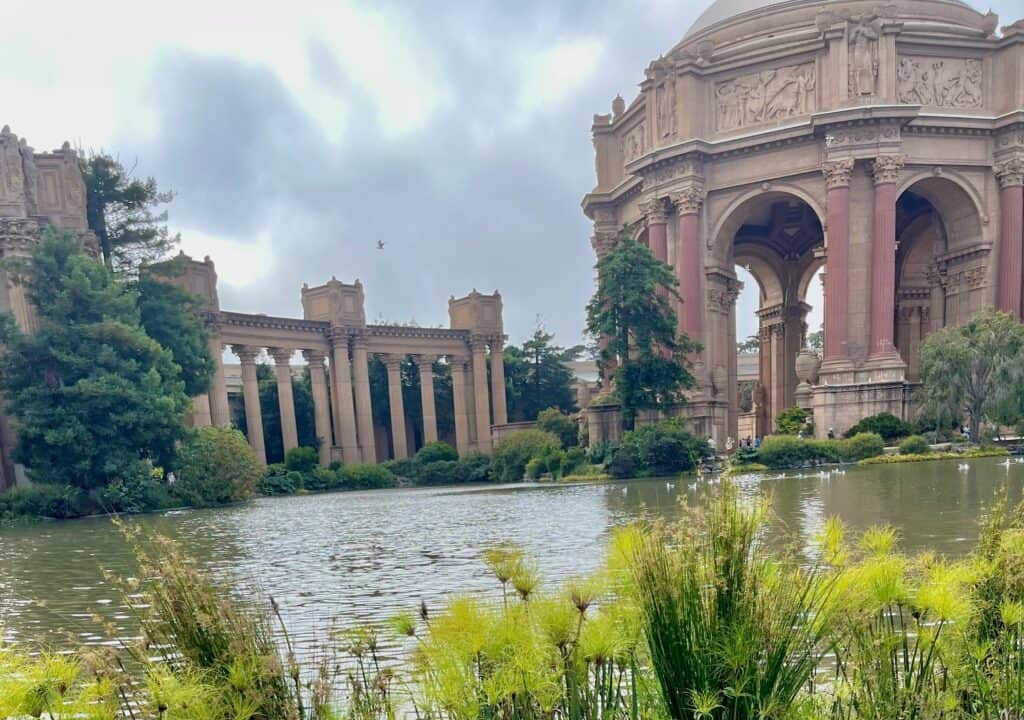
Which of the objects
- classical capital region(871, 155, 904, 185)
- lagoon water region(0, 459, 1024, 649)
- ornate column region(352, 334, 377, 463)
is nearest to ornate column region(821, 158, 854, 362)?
classical capital region(871, 155, 904, 185)

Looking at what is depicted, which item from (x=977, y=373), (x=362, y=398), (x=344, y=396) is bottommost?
(x=362, y=398)

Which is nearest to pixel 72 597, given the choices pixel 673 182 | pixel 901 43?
pixel 673 182

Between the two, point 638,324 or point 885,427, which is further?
point 638,324

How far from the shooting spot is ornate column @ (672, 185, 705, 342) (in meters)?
30.5

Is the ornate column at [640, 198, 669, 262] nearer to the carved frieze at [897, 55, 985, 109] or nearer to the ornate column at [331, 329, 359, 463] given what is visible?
the carved frieze at [897, 55, 985, 109]

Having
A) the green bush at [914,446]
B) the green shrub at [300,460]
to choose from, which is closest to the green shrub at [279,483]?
the green shrub at [300,460]

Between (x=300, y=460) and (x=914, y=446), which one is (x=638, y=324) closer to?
(x=914, y=446)

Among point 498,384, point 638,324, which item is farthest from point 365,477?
point 638,324

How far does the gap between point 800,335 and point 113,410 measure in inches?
1462

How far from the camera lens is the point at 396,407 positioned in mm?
41062

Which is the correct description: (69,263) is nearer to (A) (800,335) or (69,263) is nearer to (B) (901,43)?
(B) (901,43)

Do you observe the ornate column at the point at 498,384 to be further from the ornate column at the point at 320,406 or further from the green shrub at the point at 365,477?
the green shrub at the point at 365,477

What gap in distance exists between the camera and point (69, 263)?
18.9 m

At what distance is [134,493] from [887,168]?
2844 cm
